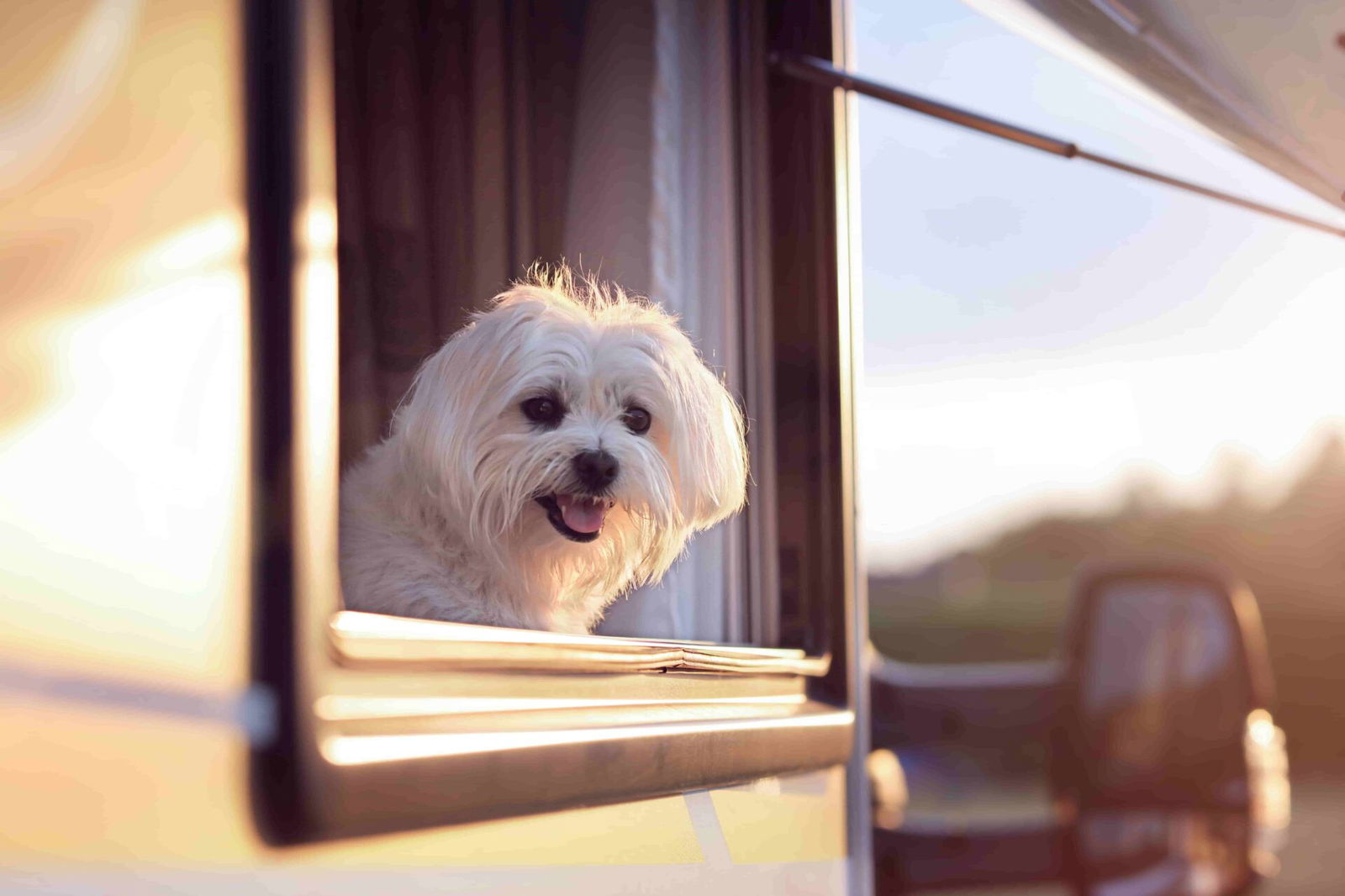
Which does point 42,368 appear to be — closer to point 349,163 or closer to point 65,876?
point 65,876

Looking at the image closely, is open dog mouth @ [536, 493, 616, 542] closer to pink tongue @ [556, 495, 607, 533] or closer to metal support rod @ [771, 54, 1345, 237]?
pink tongue @ [556, 495, 607, 533]

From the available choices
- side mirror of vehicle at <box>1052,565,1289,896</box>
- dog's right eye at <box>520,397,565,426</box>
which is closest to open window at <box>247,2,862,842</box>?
dog's right eye at <box>520,397,565,426</box>

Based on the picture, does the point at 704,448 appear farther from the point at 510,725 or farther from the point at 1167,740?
the point at 1167,740

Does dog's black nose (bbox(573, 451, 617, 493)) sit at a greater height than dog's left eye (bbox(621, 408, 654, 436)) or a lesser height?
lesser

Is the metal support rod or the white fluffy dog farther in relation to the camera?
the metal support rod

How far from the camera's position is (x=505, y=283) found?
63.2 inches

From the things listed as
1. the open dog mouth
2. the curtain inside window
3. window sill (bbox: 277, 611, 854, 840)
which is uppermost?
the curtain inside window

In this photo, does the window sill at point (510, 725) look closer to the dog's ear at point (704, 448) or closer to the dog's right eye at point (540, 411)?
the dog's ear at point (704, 448)

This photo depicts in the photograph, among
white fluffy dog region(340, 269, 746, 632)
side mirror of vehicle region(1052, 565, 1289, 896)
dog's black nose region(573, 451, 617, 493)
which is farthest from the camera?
side mirror of vehicle region(1052, 565, 1289, 896)

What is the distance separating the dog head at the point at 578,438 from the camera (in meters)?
1.75

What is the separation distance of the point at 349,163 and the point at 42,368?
502 mm

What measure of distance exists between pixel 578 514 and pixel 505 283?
516 mm

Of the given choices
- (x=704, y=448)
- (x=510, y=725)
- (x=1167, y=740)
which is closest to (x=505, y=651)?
(x=510, y=725)

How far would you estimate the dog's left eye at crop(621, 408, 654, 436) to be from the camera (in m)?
2.08
